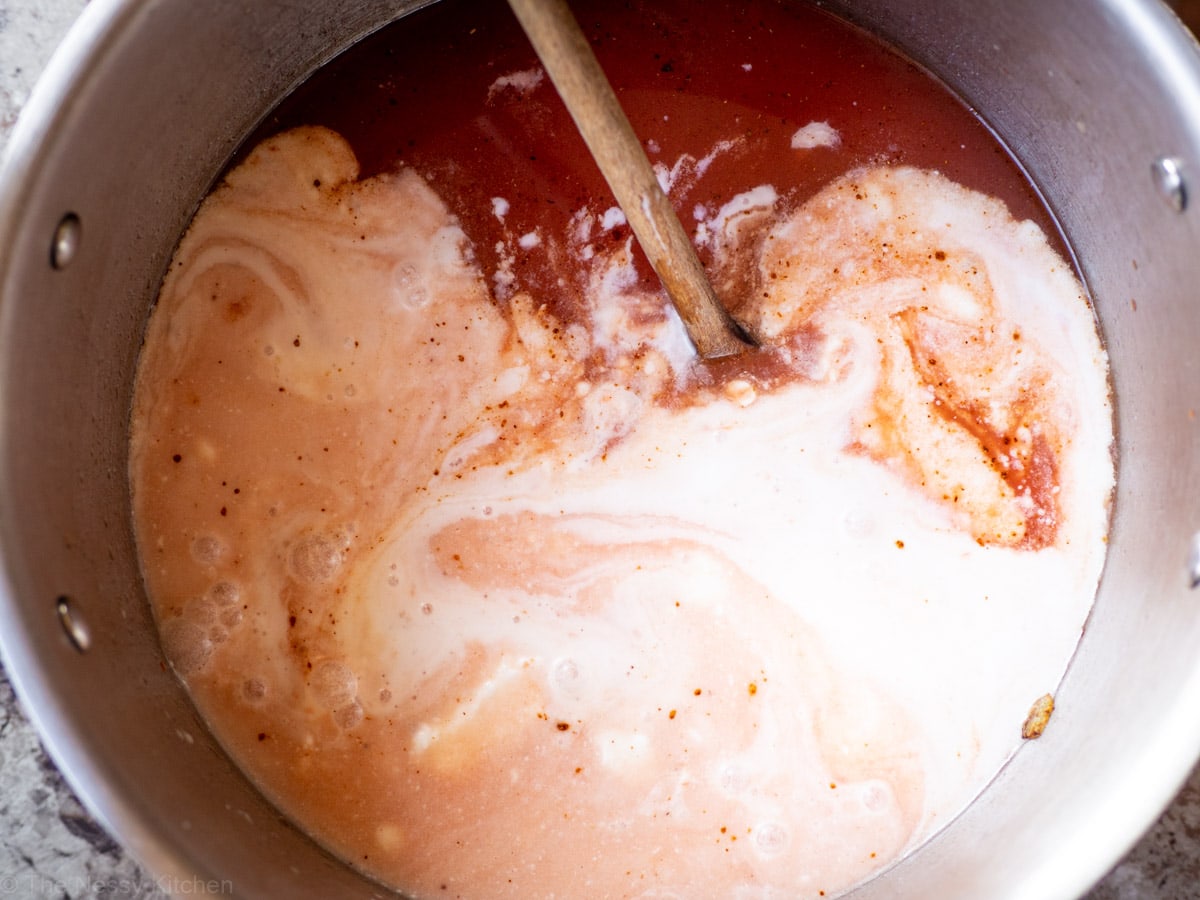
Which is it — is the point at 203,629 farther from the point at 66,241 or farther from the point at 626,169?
the point at 626,169

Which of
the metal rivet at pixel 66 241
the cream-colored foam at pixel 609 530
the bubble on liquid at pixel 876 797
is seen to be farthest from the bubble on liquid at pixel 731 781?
the metal rivet at pixel 66 241

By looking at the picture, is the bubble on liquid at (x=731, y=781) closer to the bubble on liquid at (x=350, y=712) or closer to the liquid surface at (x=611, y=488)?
the liquid surface at (x=611, y=488)

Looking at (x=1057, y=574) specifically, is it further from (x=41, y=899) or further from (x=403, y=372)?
(x=41, y=899)

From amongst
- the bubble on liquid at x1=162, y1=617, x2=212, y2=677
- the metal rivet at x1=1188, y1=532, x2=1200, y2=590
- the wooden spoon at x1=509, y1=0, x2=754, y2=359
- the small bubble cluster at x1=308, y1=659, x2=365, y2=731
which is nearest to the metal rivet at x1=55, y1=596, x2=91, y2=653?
the bubble on liquid at x1=162, y1=617, x2=212, y2=677

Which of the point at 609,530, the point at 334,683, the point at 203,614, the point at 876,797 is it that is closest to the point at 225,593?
the point at 203,614

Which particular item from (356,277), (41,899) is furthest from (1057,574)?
(41,899)

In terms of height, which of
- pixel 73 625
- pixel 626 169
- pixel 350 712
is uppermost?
pixel 626 169
